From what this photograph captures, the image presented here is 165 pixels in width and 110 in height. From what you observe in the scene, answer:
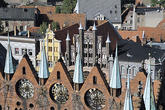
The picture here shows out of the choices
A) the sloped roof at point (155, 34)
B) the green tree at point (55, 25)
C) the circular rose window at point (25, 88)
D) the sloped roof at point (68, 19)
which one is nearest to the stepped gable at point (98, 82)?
the circular rose window at point (25, 88)

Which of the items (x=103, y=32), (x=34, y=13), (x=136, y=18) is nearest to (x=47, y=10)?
(x=34, y=13)

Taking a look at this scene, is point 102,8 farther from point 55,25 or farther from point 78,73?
point 78,73

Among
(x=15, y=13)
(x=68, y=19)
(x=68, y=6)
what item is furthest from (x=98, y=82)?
(x=68, y=6)

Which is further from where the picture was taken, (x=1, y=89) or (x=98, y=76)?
(x=1, y=89)

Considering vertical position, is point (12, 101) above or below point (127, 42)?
below

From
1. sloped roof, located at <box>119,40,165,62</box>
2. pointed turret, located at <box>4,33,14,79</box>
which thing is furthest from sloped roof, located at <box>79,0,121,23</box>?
pointed turret, located at <box>4,33,14,79</box>

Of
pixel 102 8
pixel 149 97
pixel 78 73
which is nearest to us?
pixel 149 97

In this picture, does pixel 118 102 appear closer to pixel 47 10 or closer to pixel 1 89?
pixel 1 89

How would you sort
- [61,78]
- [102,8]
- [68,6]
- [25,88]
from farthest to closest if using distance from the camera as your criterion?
[68,6]
[102,8]
[25,88]
[61,78]

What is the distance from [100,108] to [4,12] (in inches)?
2933

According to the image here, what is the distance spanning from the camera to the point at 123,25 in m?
116

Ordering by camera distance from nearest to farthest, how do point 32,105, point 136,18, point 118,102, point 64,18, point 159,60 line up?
point 118,102 < point 32,105 < point 159,60 < point 64,18 < point 136,18

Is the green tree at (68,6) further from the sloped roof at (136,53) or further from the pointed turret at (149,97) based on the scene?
the pointed turret at (149,97)

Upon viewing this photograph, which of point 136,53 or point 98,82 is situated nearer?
point 98,82
